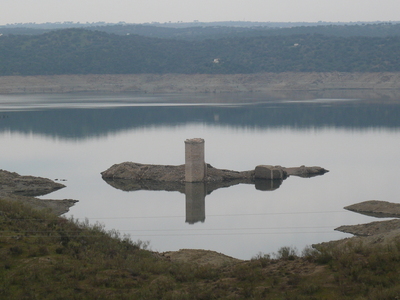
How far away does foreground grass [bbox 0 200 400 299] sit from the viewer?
934 cm

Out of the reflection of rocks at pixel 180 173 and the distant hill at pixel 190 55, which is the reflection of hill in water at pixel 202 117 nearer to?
the reflection of rocks at pixel 180 173

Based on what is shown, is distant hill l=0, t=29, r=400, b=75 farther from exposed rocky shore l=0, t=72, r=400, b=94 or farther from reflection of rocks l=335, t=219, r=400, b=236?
reflection of rocks l=335, t=219, r=400, b=236

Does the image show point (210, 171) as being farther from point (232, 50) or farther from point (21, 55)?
point (232, 50)

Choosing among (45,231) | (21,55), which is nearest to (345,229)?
(45,231)

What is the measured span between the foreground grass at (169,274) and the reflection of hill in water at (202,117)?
120 feet

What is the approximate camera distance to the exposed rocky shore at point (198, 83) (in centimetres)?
9694

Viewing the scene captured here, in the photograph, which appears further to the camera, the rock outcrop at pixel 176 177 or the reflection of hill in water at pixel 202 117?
the reflection of hill in water at pixel 202 117

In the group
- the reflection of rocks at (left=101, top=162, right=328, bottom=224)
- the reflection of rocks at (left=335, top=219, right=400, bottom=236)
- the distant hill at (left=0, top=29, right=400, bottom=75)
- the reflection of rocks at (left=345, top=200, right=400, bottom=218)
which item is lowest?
the reflection of rocks at (left=101, top=162, right=328, bottom=224)

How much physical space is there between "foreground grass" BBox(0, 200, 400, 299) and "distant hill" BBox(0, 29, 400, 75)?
8947 centimetres

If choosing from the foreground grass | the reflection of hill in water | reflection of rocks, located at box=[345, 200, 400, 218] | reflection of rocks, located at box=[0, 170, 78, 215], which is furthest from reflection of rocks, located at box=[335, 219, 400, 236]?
the reflection of hill in water

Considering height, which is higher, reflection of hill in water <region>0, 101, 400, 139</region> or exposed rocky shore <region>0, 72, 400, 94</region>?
exposed rocky shore <region>0, 72, 400, 94</region>

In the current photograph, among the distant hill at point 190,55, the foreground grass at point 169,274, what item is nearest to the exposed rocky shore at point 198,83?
the distant hill at point 190,55

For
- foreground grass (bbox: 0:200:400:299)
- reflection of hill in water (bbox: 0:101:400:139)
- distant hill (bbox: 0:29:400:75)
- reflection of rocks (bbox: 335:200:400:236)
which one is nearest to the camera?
foreground grass (bbox: 0:200:400:299)

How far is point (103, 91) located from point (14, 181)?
76450mm
